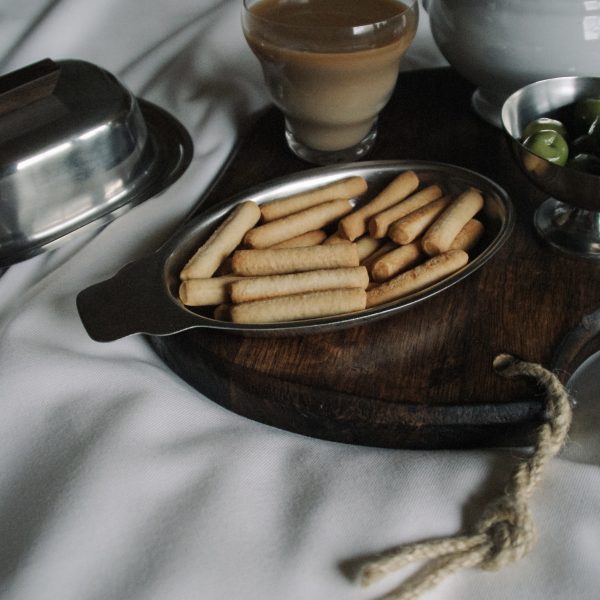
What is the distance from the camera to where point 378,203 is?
0.75m

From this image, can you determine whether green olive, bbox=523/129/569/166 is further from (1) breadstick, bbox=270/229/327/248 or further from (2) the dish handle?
(2) the dish handle

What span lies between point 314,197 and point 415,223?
10 centimetres

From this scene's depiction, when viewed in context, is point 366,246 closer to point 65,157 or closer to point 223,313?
point 223,313

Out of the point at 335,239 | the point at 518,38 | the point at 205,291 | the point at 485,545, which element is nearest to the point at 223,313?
the point at 205,291

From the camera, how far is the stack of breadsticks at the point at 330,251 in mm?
638

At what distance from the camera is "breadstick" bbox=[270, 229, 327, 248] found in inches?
28.5

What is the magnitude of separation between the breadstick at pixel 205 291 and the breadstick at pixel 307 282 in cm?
1

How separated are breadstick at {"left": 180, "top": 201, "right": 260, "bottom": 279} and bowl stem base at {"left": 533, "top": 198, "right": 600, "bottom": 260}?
26 centimetres

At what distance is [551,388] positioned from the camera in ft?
1.88

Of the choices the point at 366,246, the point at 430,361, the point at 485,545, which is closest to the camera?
the point at 485,545

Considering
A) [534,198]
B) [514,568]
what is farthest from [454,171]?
[514,568]

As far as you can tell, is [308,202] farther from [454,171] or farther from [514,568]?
[514,568]

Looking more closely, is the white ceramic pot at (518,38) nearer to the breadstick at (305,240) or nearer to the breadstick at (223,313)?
the breadstick at (305,240)

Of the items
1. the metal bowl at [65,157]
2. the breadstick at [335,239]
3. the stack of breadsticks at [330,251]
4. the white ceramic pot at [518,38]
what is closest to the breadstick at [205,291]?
the stack of breadsticks at [330,251]
